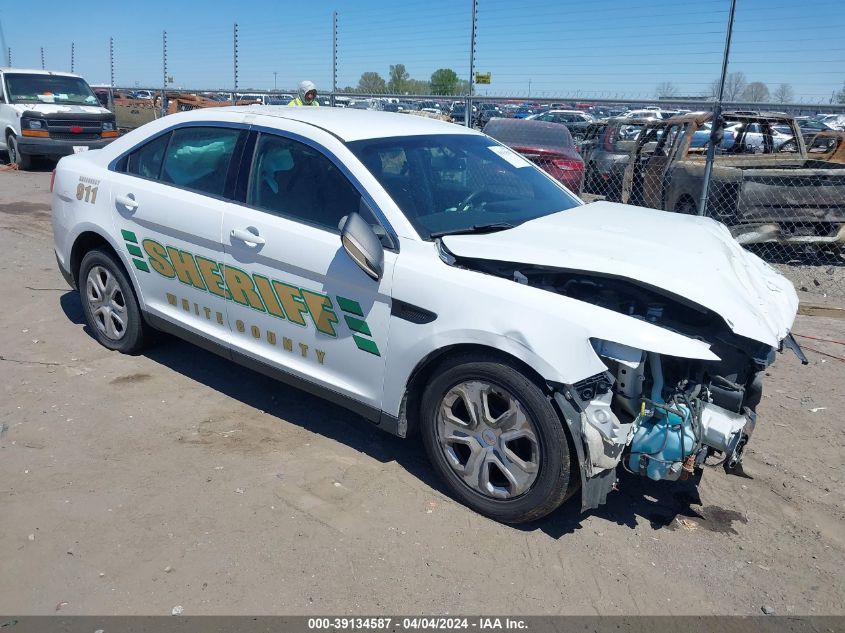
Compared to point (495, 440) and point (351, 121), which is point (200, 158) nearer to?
point (351, 121)

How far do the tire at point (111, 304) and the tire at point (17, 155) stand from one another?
11576mm

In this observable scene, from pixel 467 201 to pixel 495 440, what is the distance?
4.57ft

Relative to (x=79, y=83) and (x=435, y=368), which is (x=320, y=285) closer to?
(x=435, y=368)

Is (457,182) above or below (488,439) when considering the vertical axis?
above

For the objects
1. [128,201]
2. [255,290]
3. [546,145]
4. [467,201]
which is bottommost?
[255,290]

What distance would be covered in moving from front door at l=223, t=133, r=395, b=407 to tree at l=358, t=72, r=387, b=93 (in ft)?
27.7

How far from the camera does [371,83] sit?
44.4 feet

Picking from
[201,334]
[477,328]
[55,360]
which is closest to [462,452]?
[477,328]

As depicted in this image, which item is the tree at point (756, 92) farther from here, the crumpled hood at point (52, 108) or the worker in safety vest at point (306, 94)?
A: the crumpled hood at point (52, 108)

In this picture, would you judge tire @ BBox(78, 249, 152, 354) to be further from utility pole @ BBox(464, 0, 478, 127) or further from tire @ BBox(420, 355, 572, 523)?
utility pole @ BBox(464, 0, 478, 127)

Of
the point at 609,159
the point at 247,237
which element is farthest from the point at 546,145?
the point at 247,237

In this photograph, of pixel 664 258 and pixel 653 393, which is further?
pixel 664 258

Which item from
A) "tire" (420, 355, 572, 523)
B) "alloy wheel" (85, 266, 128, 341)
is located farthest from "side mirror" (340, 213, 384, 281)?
"alloy wheel" (85, 266, 128, 341)

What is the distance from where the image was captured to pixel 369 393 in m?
3.79
